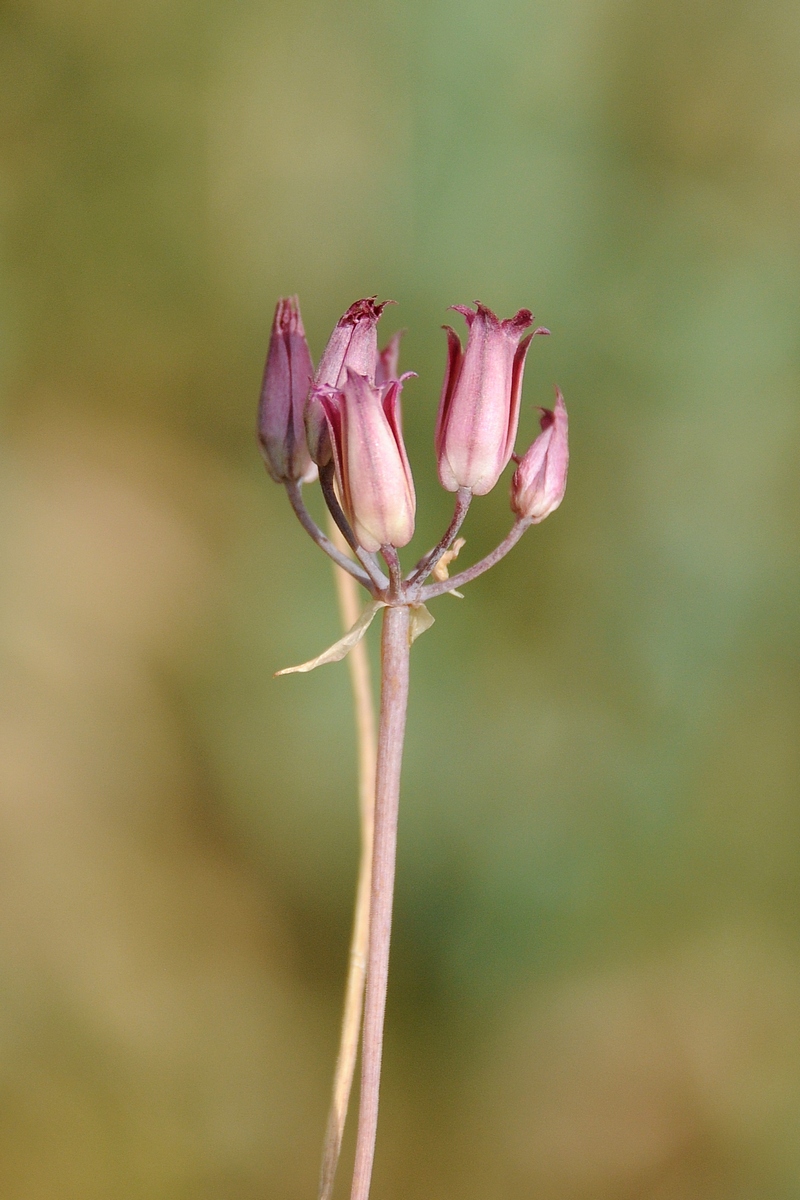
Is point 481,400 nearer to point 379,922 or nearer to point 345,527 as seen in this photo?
point 345,527

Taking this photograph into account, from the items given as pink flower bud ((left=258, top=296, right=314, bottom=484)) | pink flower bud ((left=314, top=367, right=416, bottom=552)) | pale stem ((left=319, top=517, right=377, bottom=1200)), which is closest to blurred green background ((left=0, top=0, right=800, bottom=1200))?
pale stem ((left=319, top=517, right=377, bottom=1200))

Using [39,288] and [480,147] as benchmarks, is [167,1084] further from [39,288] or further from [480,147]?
[480,147]

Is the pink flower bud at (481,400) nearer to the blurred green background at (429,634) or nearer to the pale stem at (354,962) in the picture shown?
the pale stem at (354,962)

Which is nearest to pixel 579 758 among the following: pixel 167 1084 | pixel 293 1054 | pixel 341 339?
pixel 293 1054

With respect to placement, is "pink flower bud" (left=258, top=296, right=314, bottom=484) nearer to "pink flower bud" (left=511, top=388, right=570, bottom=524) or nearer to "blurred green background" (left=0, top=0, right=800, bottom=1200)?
"pink flower bud" (left=511, top=388, right=570, bottom=524)

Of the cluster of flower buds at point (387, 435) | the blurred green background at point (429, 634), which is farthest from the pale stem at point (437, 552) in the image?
the blurred green background at point (429, 634)

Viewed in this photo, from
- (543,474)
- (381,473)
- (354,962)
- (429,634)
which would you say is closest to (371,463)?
(381,473)
